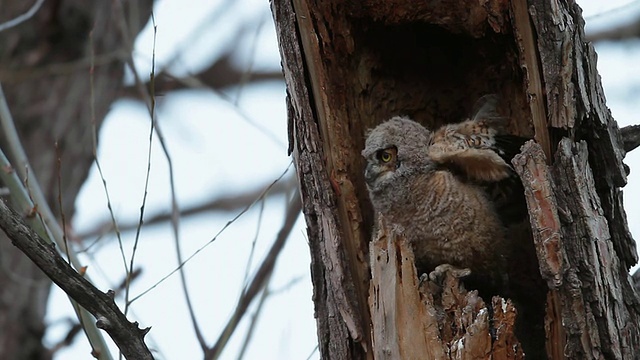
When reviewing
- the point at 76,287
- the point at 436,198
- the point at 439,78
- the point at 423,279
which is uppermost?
the point at 439,78

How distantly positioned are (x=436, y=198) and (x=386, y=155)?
0.26 meters

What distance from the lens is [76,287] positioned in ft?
7.82

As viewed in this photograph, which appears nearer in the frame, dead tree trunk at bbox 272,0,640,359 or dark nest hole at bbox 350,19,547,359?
dead tree trunk at bbox 272,0,640,359

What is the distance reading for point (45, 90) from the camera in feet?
17.2

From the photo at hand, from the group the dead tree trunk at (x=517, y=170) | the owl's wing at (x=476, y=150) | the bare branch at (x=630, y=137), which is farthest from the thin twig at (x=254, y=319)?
the bare branch at (x=630, y=137)

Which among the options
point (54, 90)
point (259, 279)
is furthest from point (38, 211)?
point (54, 90)

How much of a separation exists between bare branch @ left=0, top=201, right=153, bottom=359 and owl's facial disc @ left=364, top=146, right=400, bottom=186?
3.96 feet

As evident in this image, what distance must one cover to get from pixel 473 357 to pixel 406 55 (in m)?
1.60

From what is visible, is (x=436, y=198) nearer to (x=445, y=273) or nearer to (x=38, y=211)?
(x=445, y=273)

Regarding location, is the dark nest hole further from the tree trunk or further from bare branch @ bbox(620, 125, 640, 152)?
the tree trunk

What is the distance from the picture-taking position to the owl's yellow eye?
3.30 m

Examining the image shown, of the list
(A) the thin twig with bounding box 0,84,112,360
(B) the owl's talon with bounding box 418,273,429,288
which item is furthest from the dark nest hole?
(A) the thin twig with bounding box 0,84,112,360

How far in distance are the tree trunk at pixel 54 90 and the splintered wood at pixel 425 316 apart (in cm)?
256

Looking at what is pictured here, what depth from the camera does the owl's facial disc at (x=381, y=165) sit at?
10.8 feet
